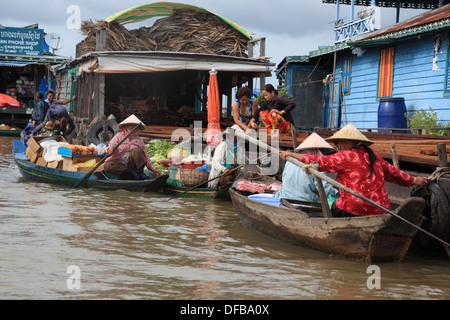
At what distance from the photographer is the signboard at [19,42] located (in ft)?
88.1

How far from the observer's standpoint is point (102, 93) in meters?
14.0

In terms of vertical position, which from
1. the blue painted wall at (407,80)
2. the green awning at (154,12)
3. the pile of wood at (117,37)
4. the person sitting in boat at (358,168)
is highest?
the green awning at (154,12)

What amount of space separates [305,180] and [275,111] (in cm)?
321

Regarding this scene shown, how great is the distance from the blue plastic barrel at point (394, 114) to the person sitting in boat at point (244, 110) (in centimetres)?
389

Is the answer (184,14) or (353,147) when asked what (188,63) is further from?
(353,147)

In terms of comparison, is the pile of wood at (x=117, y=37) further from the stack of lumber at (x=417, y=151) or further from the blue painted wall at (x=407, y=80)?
the stack of lumber at (x=417, y=151)

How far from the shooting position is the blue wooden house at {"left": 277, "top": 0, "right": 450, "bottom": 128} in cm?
1177

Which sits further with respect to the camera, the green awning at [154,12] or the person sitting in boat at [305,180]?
the green awning at [154,12]

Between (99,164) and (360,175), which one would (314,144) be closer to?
(360,175)

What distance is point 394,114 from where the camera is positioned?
12.8 m

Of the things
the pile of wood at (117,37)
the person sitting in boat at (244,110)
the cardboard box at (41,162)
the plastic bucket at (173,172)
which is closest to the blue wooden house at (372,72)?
the person sitting in boat at (244,110)

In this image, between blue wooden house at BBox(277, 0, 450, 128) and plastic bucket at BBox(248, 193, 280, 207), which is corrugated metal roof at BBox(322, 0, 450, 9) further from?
plastic bucket at BBox(248, 193, 280, 207)

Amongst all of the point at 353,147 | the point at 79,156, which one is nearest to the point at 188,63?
the point at 79,156

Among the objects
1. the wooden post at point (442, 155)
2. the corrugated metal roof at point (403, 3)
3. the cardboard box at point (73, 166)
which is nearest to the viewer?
the wooden post at point (442, 155)
